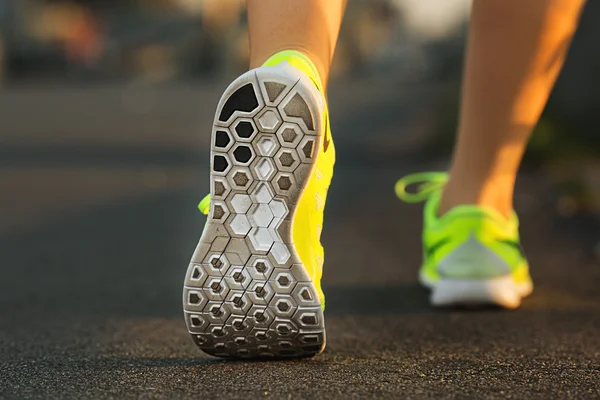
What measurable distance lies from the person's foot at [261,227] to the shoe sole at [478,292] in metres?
0.56

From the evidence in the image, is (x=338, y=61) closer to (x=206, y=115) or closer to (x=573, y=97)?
(x=206, y=115)

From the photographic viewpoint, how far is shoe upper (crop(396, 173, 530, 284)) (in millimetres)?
1710

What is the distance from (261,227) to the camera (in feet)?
3.97

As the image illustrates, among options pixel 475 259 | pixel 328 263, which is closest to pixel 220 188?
pixel 475 259

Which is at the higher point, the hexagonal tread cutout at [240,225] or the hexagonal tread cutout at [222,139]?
the hexagonal tread cutout at [222,139]

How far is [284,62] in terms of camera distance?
1.20 metres

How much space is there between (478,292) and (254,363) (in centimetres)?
59

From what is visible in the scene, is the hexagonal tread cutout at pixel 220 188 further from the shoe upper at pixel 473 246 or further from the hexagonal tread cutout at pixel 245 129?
the shoe upper at pixel 473 246

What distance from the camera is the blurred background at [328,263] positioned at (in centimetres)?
123

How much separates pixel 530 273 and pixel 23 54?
23031 mm

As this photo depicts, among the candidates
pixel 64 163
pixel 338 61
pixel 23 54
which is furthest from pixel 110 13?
pixel 64 163

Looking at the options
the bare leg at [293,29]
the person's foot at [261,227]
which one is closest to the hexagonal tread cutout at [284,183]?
the person's foot at [261,227]

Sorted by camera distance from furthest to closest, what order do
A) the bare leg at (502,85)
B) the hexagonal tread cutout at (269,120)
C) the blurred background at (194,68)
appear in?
1. the blurred background at (194,68)
2. the bare leg at (502,85)
3. the hexagonal tread cutout at (269,120)

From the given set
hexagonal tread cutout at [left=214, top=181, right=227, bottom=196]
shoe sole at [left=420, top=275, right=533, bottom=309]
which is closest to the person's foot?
hexagonal tread cutout at [left=214, top=181, right=227, bottom=196]
